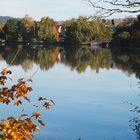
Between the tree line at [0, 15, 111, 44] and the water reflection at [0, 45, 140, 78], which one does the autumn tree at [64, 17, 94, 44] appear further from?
the water reflection at [0, 45, 140, 78]

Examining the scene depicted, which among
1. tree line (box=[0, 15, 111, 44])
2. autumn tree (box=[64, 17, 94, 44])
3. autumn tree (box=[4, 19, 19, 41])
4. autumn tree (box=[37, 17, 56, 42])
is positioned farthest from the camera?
autumn tree (box=[4, 19, 19, 41])

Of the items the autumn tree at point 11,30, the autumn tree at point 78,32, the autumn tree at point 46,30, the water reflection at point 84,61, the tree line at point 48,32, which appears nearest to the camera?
the water reflection at point 84,61

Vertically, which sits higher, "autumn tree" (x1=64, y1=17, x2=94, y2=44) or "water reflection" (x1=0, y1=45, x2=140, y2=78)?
"autumn tree" (x1=64, y1=17, x2=94, y2=44)

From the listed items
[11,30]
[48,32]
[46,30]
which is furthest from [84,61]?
[11,30]

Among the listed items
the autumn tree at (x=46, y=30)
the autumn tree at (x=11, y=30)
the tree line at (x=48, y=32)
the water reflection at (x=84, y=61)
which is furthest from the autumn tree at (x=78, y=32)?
the water reflection at (x=84, y=61)

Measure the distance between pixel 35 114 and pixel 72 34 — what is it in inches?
2389

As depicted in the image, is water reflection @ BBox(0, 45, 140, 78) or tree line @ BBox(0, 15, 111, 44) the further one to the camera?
tree line @ BBox(0, 15, 111, 44)

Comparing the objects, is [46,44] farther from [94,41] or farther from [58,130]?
[58,130]

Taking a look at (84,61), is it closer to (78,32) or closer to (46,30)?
(78,32)

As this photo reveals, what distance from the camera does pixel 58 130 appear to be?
10070mm

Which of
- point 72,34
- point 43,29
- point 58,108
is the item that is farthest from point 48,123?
point 43,29

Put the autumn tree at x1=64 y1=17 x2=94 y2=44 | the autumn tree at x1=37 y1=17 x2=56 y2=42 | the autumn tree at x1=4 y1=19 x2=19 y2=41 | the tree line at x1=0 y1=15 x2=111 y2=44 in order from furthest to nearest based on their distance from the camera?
the autumn tree at x1=4 y1=19 x2=19 y2=41 → the autumn tree at x1=37 y1=17 x2=56 y2=42 → the tree line at x1=0 y1=15 x2=111 y2=44 → the autumn tree at x1=64 y1=17 x2=94 y2=44

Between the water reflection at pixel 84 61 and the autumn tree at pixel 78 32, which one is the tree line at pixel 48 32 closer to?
the autumn tree at pixel 78 32

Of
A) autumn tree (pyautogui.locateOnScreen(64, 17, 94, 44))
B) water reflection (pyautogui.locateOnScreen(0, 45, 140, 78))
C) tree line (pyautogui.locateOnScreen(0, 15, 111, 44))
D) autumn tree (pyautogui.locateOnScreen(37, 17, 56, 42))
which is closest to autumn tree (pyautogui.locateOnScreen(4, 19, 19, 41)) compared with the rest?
tree line (pyautogui.locateOnScreen(0, 15, 111, 44))
